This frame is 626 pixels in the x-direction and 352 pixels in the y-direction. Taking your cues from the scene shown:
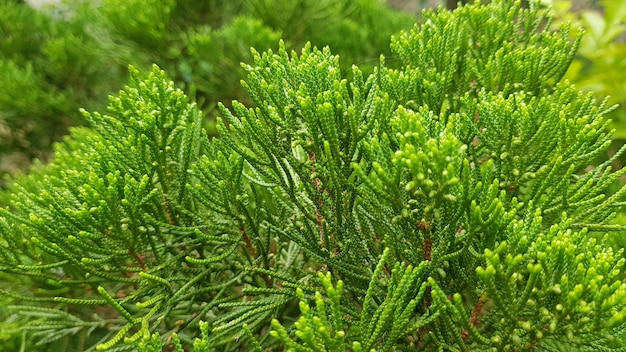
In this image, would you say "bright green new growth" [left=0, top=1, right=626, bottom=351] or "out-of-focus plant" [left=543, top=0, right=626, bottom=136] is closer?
"bright green new growth" [left=0, top=1, right=626, bottom=351]

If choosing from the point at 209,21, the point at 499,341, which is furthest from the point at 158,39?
the point at 499,341

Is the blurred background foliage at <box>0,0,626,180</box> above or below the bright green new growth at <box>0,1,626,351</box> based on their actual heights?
above

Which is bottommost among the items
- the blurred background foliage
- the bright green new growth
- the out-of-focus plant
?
the bright green new growth

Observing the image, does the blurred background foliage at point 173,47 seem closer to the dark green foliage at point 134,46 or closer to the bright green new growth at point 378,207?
the dark green foliage at point 134,46

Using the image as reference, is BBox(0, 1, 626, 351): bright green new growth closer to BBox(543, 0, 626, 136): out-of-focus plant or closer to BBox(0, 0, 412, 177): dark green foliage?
BBox(0, 0, 412, 177): dark green foliage

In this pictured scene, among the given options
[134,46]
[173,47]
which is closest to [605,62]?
[173,47]

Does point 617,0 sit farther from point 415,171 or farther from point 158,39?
point 415,171

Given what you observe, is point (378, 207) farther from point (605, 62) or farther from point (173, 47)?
point (605, 62)

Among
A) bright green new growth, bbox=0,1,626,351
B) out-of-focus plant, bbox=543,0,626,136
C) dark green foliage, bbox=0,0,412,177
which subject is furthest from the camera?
out-of-focus plant, bbox=543,0,626,136

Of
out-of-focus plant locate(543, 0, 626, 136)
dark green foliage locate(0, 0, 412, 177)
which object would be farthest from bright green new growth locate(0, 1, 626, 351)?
out-of-focus plant locate(543, 0, 626, 136)
